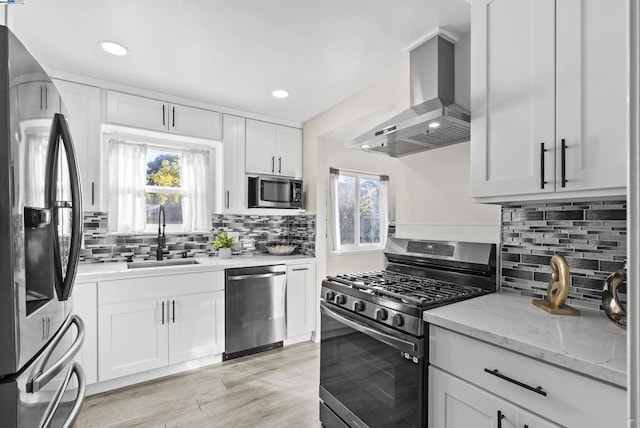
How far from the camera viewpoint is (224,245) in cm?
328

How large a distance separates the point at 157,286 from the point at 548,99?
2812mm

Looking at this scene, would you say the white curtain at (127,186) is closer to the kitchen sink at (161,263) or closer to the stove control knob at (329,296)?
the kitchen sink at (161,263)

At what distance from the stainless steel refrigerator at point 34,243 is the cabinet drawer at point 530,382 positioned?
1437 mm

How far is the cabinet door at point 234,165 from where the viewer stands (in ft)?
10.8

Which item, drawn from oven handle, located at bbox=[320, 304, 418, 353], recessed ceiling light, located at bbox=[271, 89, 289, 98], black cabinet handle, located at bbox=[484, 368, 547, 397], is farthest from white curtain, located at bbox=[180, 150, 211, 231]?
black cabinet handle, located at bbox=[484, 368, 547, 397]

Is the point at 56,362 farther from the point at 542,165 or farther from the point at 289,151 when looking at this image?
the point at 289,151

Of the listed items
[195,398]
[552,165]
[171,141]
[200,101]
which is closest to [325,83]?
[200,101]

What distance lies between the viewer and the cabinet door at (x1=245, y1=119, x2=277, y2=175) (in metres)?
3.42

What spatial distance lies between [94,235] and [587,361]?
3.45 m

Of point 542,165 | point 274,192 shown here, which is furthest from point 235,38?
point 542,165

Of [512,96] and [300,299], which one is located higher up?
[512,96]

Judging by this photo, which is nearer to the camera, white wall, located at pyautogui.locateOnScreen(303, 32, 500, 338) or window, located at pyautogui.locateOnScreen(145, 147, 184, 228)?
Answer: white wall, located at pyautogui.locateOnScreen(303, 32, 500, 338)

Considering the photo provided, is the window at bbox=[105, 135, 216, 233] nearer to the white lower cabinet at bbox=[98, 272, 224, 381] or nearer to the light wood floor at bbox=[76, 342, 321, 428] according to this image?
the white lower cabinet at bbox=[98, 272, 224, 381]

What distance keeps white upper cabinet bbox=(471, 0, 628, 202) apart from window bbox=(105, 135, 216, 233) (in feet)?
9.03
